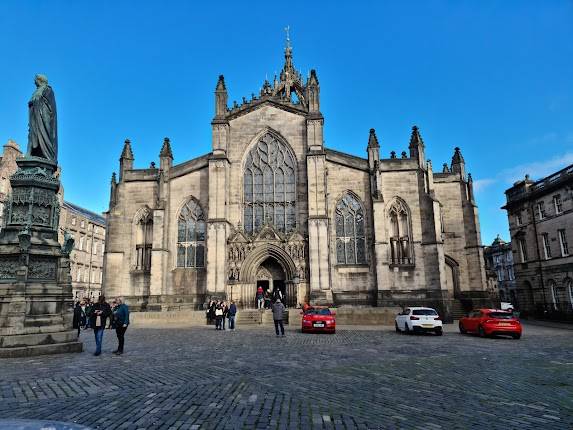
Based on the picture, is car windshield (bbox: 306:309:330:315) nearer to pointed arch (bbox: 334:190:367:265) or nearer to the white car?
the white car

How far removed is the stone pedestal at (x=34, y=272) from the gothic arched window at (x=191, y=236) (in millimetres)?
17681

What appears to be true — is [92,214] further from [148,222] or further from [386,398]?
[386,398]

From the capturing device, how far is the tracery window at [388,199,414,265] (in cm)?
3009

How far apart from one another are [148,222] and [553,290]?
34.8 m

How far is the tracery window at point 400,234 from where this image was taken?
30094 mm

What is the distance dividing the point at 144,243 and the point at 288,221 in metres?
11.6

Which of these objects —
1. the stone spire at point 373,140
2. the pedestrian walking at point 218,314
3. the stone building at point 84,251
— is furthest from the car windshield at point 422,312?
the stone building at point 84,251

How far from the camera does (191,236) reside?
31.5 meters

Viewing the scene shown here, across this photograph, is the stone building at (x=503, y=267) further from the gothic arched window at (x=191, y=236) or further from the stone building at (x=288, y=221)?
the gothic arched window at (x=191, y=236)

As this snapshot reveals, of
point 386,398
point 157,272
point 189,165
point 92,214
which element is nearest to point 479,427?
point 386,398

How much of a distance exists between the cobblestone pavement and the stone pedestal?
0.89 metres

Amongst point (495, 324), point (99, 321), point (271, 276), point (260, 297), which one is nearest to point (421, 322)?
point (495, 324)

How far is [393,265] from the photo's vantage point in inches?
1173

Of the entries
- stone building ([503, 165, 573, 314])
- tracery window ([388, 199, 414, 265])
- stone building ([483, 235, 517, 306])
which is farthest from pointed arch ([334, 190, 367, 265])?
stone building ([483, 235, 517, 306])
